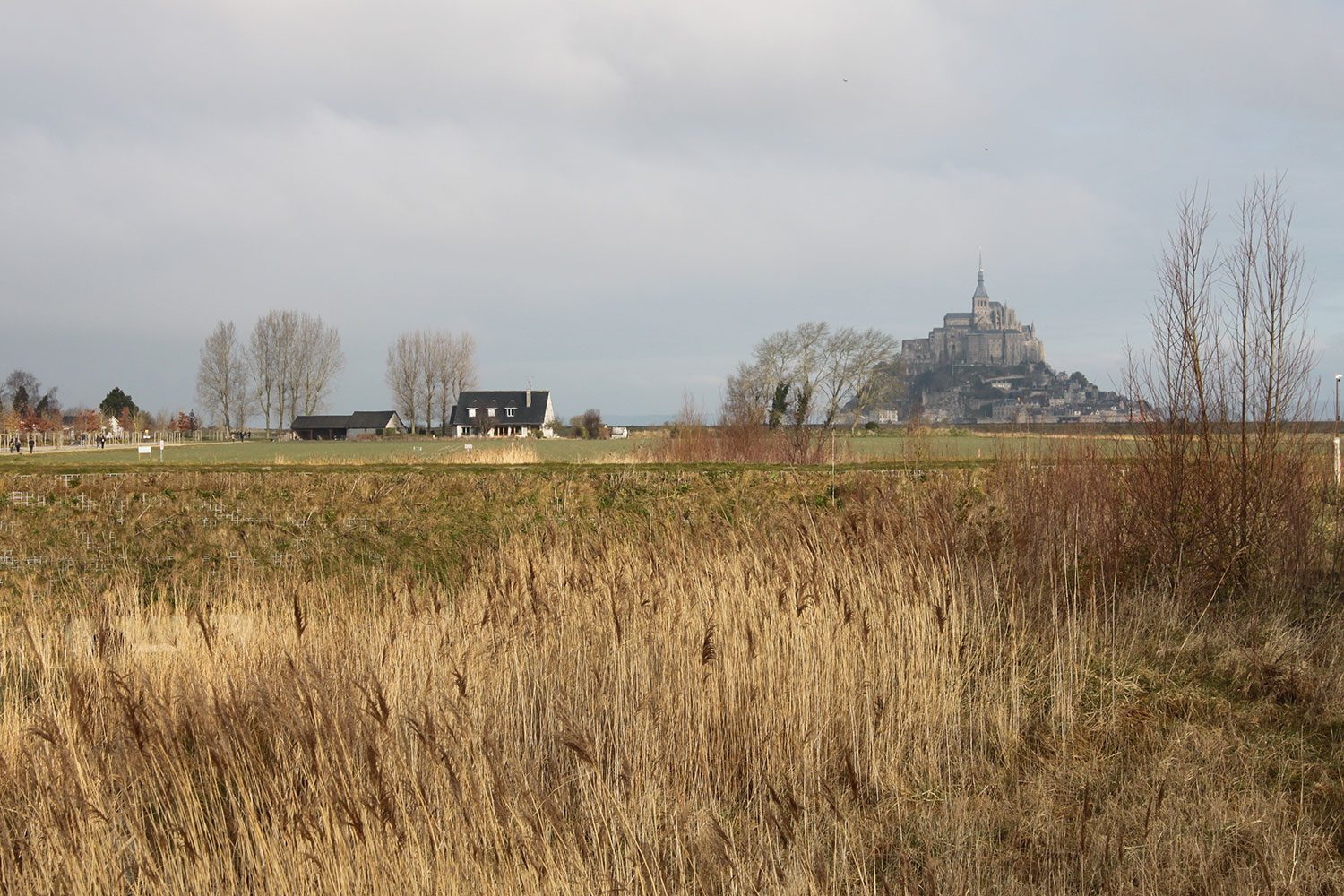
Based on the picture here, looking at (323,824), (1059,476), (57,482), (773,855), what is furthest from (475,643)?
(57,482)

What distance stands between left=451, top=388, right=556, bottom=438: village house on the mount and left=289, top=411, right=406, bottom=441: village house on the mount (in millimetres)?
5893

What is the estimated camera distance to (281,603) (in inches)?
328

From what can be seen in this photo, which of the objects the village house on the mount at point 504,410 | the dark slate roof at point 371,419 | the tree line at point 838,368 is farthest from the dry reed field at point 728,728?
the dark slate roof at point 371,419

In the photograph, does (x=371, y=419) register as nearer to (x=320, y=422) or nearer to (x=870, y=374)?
(x=320, y=422)

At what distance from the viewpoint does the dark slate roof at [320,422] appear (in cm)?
8688

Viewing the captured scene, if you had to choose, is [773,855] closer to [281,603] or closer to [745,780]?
[745,780]

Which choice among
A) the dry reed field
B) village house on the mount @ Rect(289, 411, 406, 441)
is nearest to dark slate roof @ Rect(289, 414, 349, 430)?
village house on the mount @ Rect(289, 411, 406, 441)

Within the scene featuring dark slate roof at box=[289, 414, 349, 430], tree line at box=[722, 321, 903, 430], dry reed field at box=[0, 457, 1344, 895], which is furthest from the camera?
dark slate roof at box=[289, 414, 349, 430]

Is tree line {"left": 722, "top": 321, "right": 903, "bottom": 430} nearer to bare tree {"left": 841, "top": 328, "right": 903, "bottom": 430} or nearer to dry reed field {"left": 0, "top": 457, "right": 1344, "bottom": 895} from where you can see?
bare tree {"left": 841, "top": 328, "right": 903, "bottom": 430}

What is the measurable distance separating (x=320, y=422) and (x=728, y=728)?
90890 mm

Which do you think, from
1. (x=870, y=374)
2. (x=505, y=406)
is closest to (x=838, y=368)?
(x=870, y=374)

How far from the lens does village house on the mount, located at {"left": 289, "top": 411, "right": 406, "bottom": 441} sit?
8700 centimetres

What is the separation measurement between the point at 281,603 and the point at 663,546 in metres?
3.33

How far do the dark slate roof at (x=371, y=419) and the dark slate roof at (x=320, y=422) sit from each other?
31.3 inches
